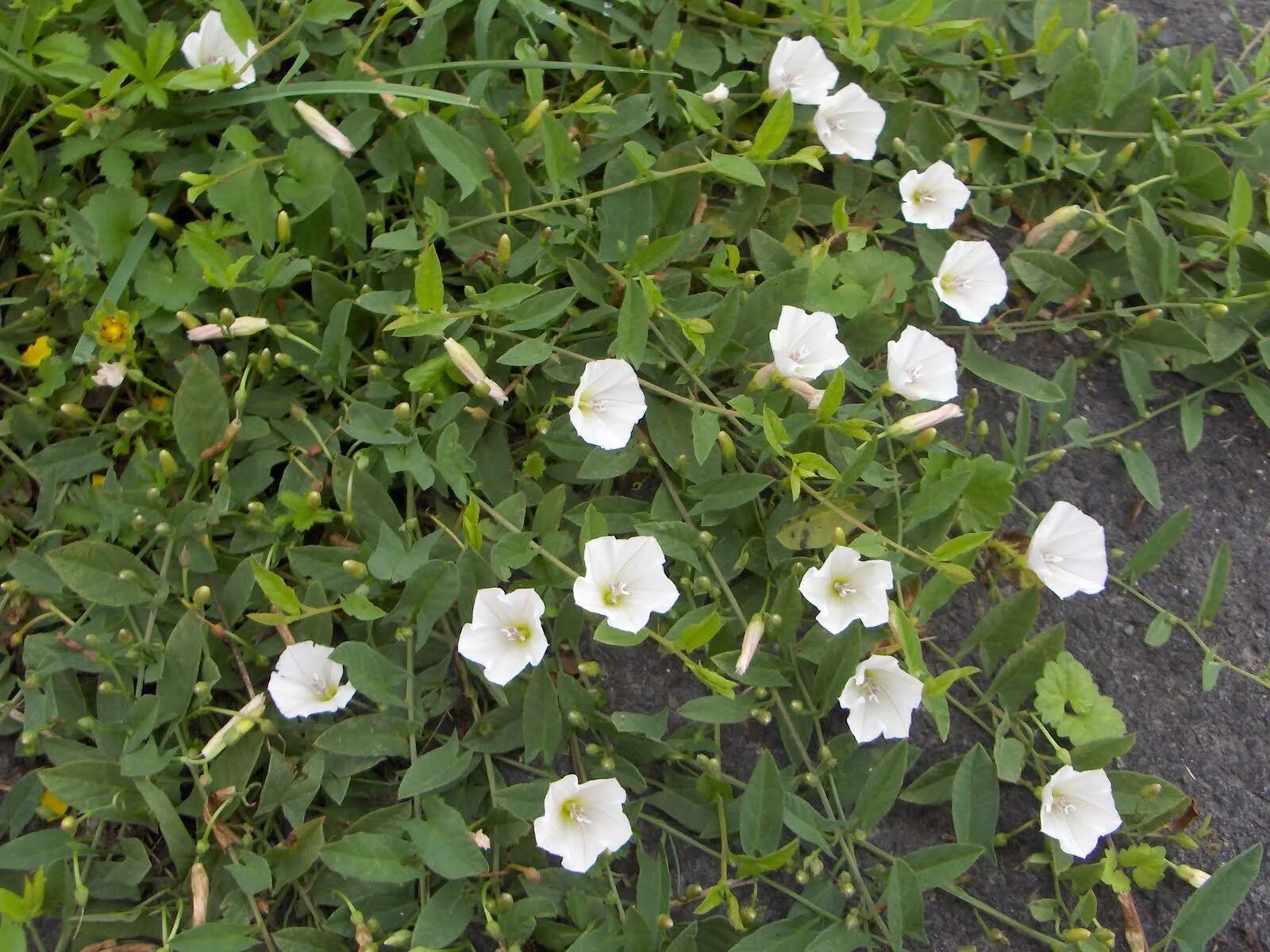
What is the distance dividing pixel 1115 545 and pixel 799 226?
1122 millimetres

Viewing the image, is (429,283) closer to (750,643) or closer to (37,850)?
(750,643)

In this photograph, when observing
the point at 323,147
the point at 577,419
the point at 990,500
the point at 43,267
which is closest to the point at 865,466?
the point at 990,500

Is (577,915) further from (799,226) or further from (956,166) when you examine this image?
(956,166)

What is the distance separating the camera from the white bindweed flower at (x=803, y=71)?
2.46 metres

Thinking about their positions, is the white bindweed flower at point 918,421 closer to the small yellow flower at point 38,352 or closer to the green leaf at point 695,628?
the green leaf at point 695,628

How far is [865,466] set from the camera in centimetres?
211

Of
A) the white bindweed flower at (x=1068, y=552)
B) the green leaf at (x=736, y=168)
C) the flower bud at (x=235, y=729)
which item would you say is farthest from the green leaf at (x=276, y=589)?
the white bindweed flower at (x=1068, y=552)

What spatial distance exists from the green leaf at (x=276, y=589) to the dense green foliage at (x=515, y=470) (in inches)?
0.4

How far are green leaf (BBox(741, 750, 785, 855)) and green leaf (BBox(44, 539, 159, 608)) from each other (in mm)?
Result: 1268

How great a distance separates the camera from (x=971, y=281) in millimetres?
2451

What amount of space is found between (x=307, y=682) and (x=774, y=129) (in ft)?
5.16

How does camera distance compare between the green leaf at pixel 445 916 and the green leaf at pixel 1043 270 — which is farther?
the green leaf at pixel 1043 270

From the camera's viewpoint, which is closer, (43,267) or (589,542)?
(589,542)

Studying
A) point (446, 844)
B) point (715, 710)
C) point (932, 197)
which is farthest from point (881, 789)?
point (932, 197)
